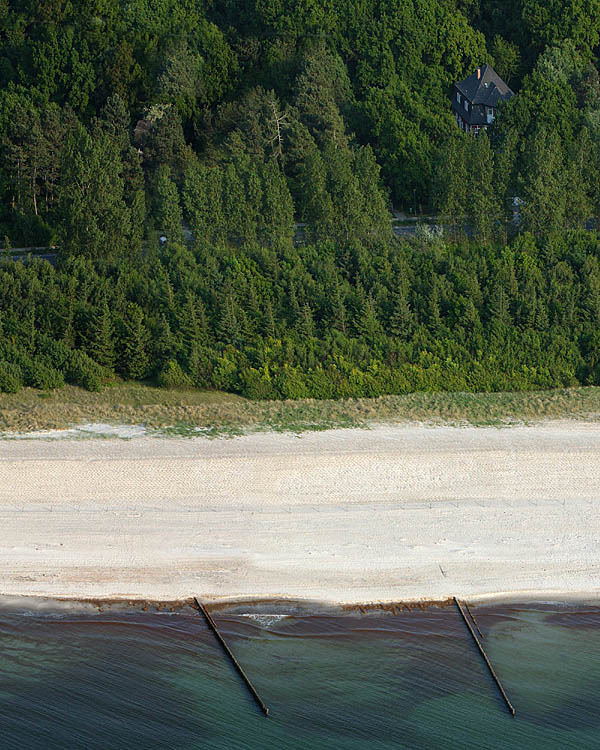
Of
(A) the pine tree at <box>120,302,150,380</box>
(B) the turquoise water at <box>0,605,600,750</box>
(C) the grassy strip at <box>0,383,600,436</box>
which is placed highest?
(A) the pine tree at <box>120,302,150,380</box>

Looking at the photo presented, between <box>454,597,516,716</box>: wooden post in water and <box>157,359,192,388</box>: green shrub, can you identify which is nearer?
<box>454,597,516,716</box>: wooden post in water

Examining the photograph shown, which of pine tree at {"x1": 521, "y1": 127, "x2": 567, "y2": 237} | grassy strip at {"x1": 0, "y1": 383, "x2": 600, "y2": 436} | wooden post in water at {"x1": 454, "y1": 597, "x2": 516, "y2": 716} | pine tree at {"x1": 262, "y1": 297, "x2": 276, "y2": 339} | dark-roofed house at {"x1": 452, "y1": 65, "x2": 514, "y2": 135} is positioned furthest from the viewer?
dark-roofed house at {"x1": 452, "y1": 65, "x2": 514, "y2": 135}

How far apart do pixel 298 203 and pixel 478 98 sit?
12.9m

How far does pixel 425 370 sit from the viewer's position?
36.2 m

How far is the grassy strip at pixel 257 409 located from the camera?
3203 centimetres

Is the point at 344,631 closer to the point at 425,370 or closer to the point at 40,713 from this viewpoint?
the point at 40,713

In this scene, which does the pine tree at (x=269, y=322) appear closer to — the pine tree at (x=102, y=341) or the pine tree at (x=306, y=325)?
the pine tree at (x=306, y=325)

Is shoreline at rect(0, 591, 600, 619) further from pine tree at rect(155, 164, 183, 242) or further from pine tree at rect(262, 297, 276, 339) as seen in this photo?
pine tree at rect(155, 164, 183, 242)

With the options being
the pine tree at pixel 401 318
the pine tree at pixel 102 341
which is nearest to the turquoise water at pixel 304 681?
the pine tree at pixel 102 341

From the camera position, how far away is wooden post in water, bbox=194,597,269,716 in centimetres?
2098

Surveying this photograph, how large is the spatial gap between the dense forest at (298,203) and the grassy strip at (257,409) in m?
0.90

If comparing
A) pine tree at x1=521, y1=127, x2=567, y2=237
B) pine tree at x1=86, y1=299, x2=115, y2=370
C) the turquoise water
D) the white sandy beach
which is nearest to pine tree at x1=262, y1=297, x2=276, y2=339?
pine tree at x1=86, y1=299, x2=115, y2=370

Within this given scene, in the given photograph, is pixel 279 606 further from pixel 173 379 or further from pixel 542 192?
pixel 542 192

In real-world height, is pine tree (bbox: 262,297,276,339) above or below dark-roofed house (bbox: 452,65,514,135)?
below
